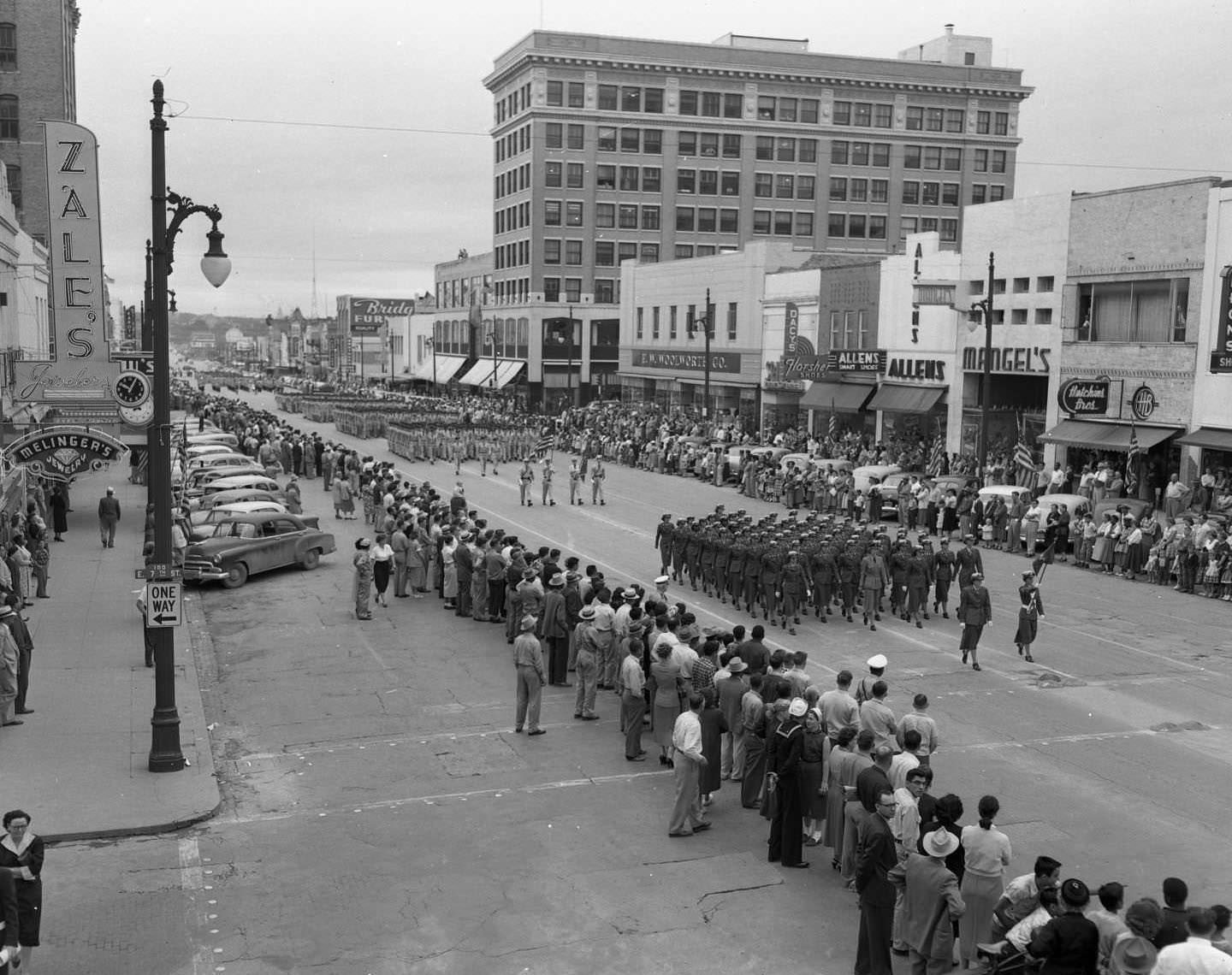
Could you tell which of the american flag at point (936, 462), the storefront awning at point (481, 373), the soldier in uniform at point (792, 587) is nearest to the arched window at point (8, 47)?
the storefront awning at point (481, 373)

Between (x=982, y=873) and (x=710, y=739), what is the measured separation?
149 inches

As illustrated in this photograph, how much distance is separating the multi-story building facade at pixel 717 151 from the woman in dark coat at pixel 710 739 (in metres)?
76.3

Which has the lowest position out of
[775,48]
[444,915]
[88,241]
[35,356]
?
[444,915]

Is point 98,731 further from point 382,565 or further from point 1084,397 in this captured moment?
point 1084,397

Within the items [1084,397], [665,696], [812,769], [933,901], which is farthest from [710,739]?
[1084,397]

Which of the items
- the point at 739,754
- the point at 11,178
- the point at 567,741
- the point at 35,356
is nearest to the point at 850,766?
the point at 739,754

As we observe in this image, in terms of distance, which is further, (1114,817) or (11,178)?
(11,178)

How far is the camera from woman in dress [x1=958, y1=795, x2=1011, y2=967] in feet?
30.8

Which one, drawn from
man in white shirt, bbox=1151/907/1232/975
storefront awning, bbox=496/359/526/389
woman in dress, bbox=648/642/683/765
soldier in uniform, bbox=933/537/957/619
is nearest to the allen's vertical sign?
soldier in uniform, bbox=933/537/957/619

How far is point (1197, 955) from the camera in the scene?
23.6 ft

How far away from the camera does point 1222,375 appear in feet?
111

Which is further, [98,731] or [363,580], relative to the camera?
[363,580]

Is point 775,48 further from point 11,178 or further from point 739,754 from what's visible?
point 739,754

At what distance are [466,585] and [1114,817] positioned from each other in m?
12.8
